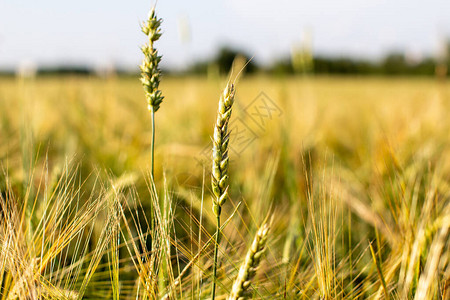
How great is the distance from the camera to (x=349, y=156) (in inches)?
74.6

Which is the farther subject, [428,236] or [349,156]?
[349,156]

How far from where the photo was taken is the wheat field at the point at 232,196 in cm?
47

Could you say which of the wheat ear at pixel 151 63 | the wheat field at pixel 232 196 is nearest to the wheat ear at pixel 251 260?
the wheat field at pixel 232 196

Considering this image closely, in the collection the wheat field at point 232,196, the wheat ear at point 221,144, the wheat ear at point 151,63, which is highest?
the wheat ear at point 151,63

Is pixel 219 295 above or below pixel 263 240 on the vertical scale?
below

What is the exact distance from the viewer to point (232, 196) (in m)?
1.19

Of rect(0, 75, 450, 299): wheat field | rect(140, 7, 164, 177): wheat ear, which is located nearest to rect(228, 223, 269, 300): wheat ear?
rect(0, 75, 450, 299): wheat field

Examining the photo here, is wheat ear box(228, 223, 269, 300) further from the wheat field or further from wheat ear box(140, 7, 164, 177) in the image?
wheat ear box(140, 7, 164, 177)

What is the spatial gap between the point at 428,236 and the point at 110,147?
1114 mm

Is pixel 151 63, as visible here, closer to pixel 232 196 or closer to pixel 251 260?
pixel 251 260

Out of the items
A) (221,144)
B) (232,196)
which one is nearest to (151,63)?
(221,144)

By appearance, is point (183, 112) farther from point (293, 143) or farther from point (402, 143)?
point (402, 143)

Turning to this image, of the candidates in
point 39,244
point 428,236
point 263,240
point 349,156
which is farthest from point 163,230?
point 349,156

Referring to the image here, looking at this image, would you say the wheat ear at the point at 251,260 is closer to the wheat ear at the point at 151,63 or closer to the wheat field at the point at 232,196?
the wheat field at the point at 232,196
